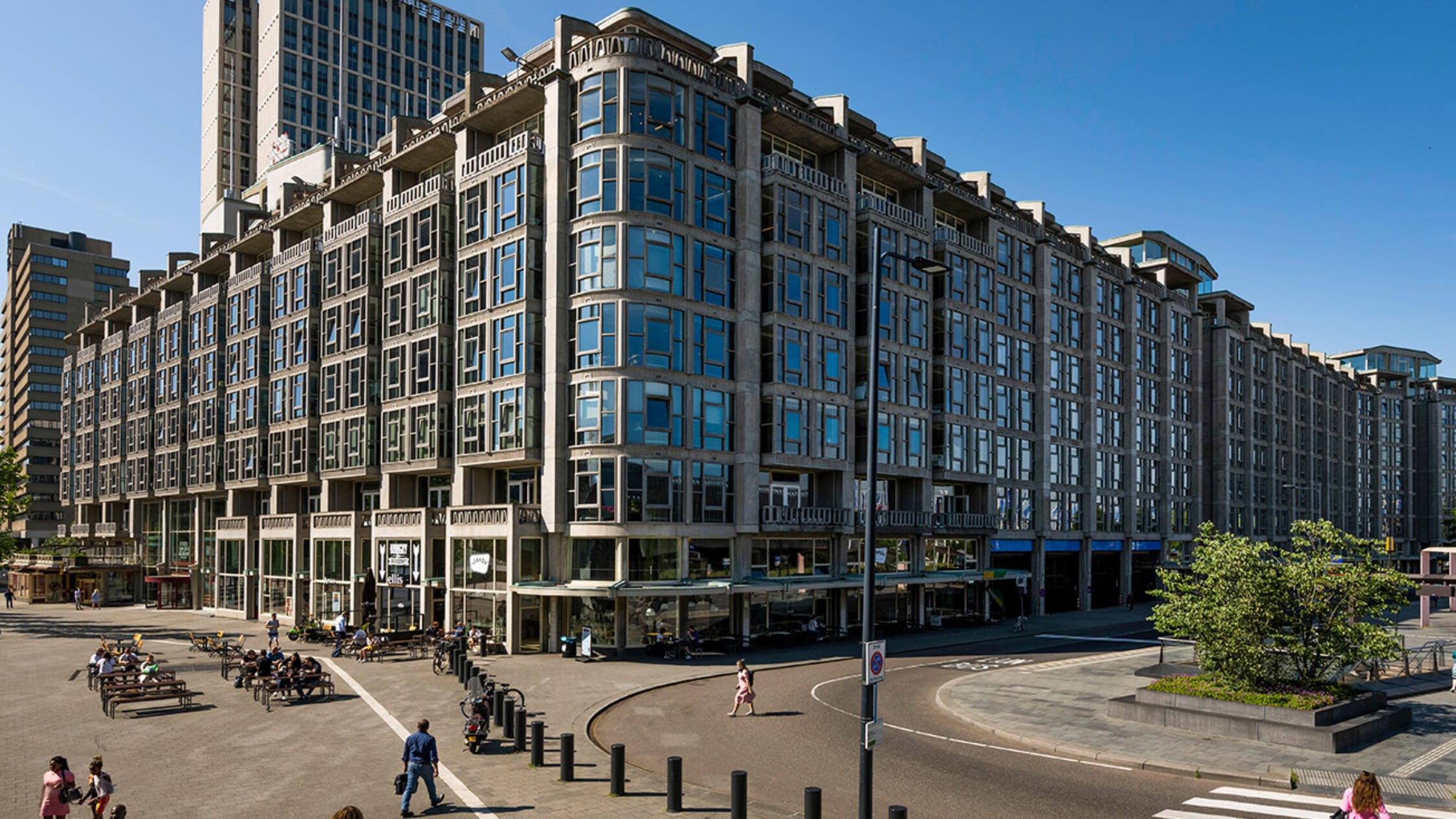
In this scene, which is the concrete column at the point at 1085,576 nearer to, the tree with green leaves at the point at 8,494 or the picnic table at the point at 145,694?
the picnic table at the point at 145,694

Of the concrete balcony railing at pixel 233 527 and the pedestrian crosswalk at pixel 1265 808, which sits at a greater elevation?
the concrete balcony railing at pixel 233 527

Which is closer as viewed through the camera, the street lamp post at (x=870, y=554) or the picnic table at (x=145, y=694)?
the street lamp post at (x=870, y=554)

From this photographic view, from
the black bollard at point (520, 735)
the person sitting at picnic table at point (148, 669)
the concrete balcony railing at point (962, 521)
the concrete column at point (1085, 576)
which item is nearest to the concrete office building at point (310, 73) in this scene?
the concrete balcony railing at point (962, 521)

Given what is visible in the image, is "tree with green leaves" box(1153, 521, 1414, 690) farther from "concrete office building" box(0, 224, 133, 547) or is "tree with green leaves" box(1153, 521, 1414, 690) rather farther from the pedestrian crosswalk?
"concrete office building" box(0, 224, 133, 547)

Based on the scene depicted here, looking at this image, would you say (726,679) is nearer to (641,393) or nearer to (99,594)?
(641,393)

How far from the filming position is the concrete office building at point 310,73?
387 feet

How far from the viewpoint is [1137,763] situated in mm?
21484

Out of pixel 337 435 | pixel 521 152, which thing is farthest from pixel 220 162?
pixel 521 152

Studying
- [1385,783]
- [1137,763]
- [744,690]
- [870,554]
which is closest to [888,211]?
[744,690]

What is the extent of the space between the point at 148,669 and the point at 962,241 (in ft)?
153

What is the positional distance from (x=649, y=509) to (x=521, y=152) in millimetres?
17006

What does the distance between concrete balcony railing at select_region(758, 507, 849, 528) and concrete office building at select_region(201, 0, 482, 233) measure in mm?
88692

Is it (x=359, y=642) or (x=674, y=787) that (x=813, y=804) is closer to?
(x=674, y=787)

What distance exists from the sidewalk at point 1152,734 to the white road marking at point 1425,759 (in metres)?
0.03
